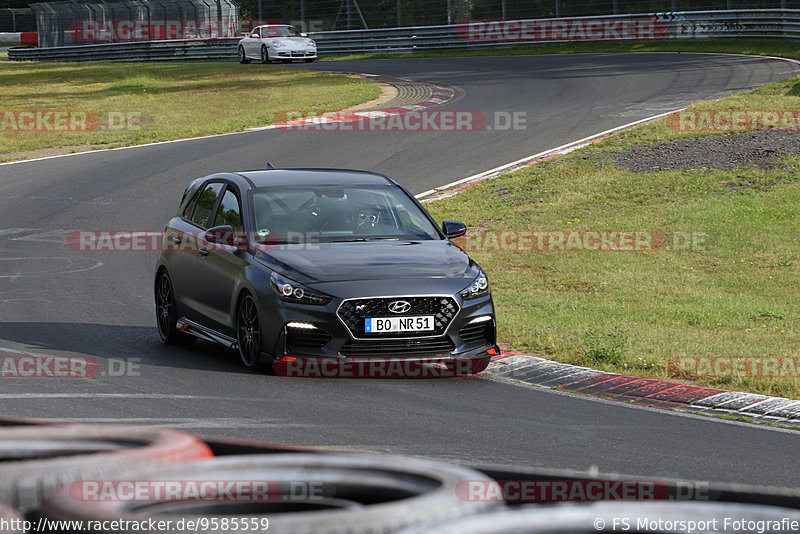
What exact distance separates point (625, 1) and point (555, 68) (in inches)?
332

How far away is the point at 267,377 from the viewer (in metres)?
9.55

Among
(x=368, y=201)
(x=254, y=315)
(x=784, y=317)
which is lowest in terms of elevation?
(x=784, y=317)

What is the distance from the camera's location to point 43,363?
10000mm

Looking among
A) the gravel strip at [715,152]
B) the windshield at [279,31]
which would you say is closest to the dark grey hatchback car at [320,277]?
the gravel strip at [715,152]

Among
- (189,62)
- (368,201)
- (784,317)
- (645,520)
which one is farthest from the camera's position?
(189,62)

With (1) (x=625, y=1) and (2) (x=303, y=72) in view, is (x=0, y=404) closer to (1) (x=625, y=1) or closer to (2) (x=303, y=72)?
(2) (x=303, y=72)

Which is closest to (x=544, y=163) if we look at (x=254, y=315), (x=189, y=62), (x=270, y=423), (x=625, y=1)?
(x=254, y=315)

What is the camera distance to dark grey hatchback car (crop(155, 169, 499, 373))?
30.6ft

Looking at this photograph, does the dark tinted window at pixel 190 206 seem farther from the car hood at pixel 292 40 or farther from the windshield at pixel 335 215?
the car hood at pixel 292 40

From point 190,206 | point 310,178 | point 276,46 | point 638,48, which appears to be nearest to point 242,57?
point 276,46
